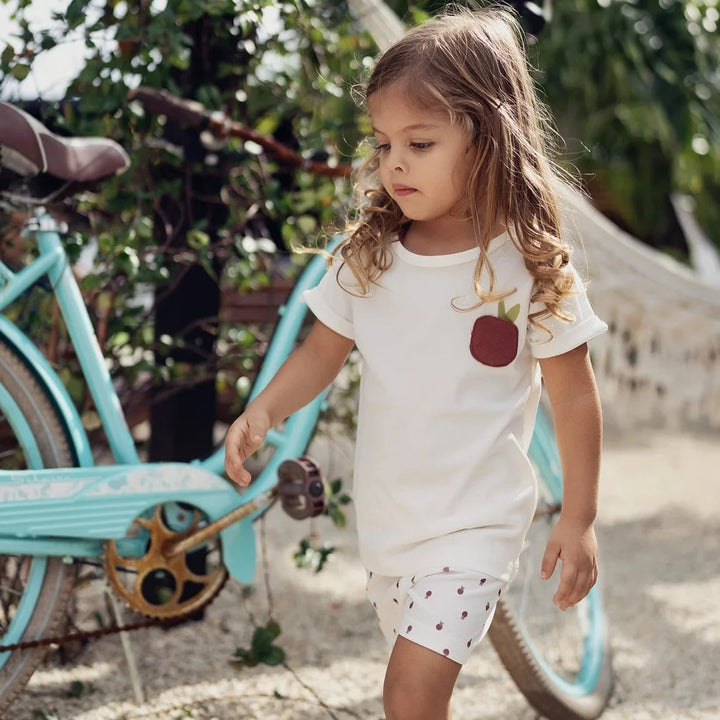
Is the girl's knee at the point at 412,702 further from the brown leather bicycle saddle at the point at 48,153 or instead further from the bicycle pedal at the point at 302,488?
the brown leather bicycle saddle at the point at 48,153

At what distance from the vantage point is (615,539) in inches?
134

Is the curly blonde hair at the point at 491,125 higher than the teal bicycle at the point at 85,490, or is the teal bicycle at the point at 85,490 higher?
the curly blonde hair at the point at 491,125

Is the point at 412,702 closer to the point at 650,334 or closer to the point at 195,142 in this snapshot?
the point at 195,142

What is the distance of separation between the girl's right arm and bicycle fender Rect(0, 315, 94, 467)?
38 centimetres

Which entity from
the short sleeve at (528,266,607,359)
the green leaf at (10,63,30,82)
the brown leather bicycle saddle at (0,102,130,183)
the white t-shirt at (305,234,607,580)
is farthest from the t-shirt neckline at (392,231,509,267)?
the green leaf at (10,63,30,82)

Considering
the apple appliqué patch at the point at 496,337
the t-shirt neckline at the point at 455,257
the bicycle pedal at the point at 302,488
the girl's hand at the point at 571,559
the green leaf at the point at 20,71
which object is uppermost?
the green leaf at the point at 20,71

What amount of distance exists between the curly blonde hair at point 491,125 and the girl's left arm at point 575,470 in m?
0.09

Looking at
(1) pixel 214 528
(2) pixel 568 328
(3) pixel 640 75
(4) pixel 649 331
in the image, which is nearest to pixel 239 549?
(1) pixel 214 528

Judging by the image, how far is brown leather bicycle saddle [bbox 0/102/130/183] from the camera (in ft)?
5.53

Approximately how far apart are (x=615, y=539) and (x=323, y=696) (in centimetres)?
157

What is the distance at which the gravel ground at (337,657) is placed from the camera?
2084mm

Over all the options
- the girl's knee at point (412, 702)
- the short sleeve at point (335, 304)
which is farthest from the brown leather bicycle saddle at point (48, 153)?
the girl's knee at point (412, 702)

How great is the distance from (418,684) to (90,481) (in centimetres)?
69

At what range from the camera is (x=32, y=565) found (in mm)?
1759
